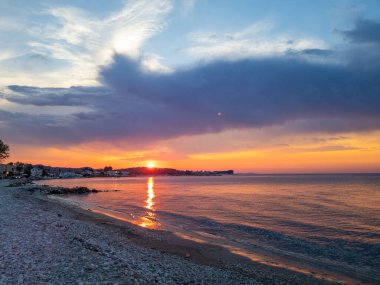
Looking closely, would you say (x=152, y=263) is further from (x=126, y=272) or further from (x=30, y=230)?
(x=30, y=230)

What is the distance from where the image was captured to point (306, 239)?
30.1 metres

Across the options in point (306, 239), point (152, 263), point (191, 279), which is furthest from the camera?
point (306, 239)

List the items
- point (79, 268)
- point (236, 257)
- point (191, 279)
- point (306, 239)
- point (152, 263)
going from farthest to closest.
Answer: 1. point (306, 239)
2. point (236, 257)
3. point (152, 263)
4. point (191, 279)
5. point (79, 268)

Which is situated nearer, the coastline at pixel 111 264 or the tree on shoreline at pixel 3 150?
the coastline at pixel 111 264

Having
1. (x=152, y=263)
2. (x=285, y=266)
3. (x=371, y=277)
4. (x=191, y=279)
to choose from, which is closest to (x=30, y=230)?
(x=152, y=263)

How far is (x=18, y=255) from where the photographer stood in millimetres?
13516

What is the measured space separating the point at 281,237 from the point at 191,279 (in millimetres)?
18476

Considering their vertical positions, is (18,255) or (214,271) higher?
(18,255)

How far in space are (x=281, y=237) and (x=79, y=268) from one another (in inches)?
927

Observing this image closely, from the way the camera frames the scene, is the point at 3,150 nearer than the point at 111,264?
No

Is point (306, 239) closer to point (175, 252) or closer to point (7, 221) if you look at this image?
point (175, 252)

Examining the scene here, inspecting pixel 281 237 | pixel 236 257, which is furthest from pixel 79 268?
pixel 281 237

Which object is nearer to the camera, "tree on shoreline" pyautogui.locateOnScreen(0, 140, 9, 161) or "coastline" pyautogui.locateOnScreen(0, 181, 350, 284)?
"coastline" pyautogui.locateOnScreen(0, 181, 350, 284)

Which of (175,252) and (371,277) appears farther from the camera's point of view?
(175,252)
